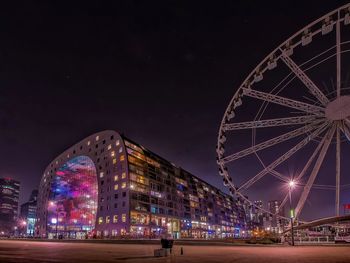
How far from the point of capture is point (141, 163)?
121m

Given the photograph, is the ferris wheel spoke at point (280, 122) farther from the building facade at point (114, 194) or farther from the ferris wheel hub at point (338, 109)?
the building facade at point (114, 194)

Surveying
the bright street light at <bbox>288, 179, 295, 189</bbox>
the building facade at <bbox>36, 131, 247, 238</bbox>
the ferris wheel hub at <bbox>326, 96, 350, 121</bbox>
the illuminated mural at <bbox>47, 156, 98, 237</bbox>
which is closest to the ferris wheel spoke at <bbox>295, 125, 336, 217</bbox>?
the bright street light at <bbox>288, 179, 295, 189</bbox>

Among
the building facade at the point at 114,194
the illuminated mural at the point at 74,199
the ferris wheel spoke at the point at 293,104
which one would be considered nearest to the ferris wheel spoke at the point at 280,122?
the ferris wheel spoke at the point at 293,104

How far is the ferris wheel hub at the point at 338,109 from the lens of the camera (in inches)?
1526

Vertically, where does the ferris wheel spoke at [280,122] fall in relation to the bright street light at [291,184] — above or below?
above

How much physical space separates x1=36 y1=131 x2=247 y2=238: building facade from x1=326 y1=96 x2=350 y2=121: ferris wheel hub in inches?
2817

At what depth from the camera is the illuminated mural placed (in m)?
124

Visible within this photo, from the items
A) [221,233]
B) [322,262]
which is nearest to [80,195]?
[221,233]

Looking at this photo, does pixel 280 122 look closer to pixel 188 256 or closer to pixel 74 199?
pixel 188 256

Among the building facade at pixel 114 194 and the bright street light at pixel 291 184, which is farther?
the building facade at pixel 114 194

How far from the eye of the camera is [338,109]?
39094mm

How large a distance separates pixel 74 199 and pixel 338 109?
111967 millimetres

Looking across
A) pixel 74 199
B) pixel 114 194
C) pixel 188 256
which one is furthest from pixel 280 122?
pixel 74 199

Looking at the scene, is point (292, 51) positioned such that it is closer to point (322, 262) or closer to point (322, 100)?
point (322, 100)
